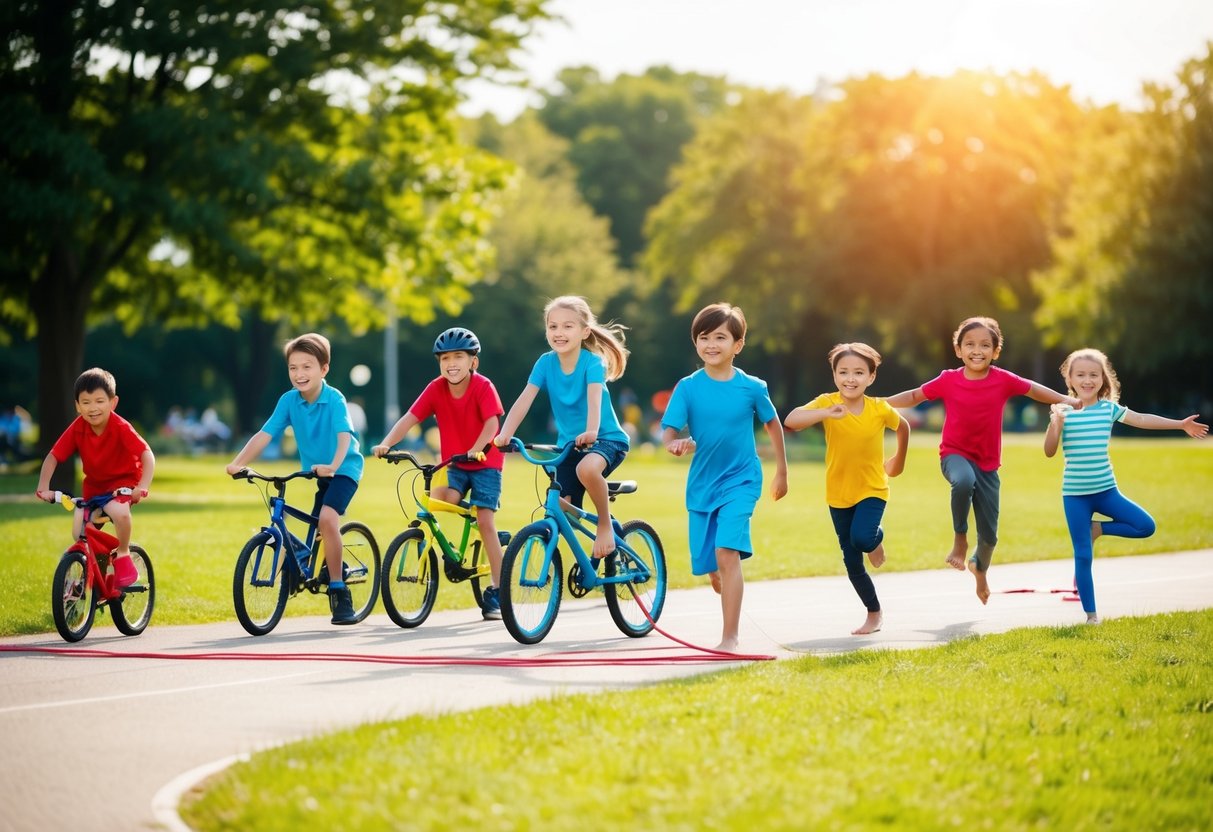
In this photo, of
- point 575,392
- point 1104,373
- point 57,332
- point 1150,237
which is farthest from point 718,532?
point 1150,237

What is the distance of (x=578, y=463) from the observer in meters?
9.37

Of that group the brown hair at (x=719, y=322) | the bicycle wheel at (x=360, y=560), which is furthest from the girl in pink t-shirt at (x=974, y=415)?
the bicycle wheel at (x=360, y=560)

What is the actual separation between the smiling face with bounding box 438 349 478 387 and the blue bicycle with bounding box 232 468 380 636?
109cm

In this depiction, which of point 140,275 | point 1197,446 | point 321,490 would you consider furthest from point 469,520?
point 1197,446

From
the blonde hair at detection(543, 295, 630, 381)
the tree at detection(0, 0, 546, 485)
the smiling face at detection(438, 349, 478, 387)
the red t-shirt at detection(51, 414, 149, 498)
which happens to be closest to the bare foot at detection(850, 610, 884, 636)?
the blonde hair at detection(543, 295, 630, 381)

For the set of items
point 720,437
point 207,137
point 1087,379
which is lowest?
point 720,437

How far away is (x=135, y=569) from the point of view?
10.0 meters

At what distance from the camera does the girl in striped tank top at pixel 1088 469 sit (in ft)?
33.4

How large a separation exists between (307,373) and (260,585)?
1384 mm

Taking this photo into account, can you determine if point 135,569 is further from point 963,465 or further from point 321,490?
point 963,465

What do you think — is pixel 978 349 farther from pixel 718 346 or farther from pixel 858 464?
pixel 718 346

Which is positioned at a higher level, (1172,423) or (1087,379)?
(1087,379)

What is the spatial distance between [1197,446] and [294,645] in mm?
35389

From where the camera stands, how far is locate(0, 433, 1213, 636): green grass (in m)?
12.6
